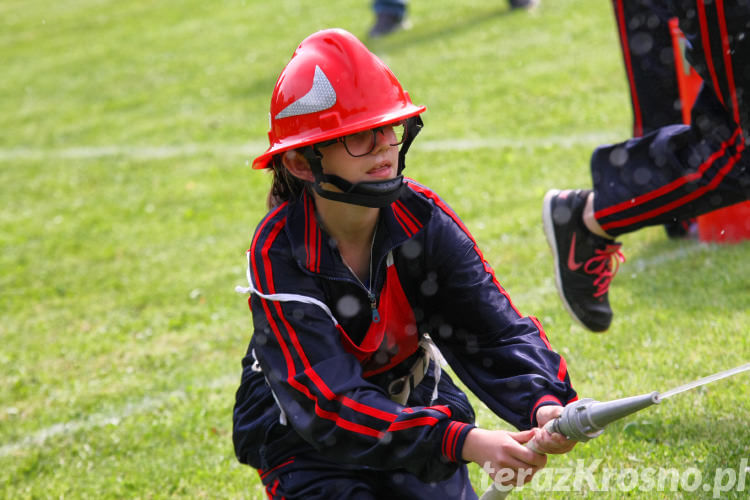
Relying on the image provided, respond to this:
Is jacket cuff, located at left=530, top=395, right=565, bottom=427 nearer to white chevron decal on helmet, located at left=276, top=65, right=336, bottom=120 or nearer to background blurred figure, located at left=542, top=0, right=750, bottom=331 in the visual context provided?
white chevron decal on helmet, located at left=276, top=65, right=336, bottom=120

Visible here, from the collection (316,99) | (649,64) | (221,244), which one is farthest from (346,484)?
(221,244)

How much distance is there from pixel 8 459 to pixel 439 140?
16.1ft

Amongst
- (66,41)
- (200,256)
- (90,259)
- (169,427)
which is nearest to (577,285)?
(169,427)

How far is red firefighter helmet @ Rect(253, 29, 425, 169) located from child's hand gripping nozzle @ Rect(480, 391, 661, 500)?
940 millimetres

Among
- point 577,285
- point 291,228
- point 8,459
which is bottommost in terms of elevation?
point 8,459

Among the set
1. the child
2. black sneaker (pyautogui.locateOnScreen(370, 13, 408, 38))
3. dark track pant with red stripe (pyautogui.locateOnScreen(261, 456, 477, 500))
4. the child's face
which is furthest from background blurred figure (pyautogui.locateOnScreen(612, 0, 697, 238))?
black sneaker (pyautogui.locateOnScreen(370, 13, 408, 38))

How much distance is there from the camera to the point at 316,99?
99.2 inches

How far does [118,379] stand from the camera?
4.73m

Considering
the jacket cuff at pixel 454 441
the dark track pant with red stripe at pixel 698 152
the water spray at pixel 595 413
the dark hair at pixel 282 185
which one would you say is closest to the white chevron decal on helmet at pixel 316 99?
the dark hair at pixel 282 185

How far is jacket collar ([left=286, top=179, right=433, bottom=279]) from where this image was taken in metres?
2.56

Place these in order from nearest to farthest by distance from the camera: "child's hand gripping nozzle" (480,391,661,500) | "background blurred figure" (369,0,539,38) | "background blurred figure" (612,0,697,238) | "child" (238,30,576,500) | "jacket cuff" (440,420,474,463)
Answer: "child's hand gripping nozzle" (480,391,661,500) → "jacket cuff" (440,420,474,463) → "child" (238,30,576,500) → "background blurred figure" (612,0,697,238) → "background blurred figure" (369,0,539,38)

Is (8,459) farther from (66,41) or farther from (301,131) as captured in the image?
(66,41)

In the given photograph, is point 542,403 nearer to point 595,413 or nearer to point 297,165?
point 595,413

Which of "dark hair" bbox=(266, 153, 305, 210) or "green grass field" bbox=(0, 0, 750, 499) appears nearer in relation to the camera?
"dark hair" bbox=(266, 153, 305, 210)
